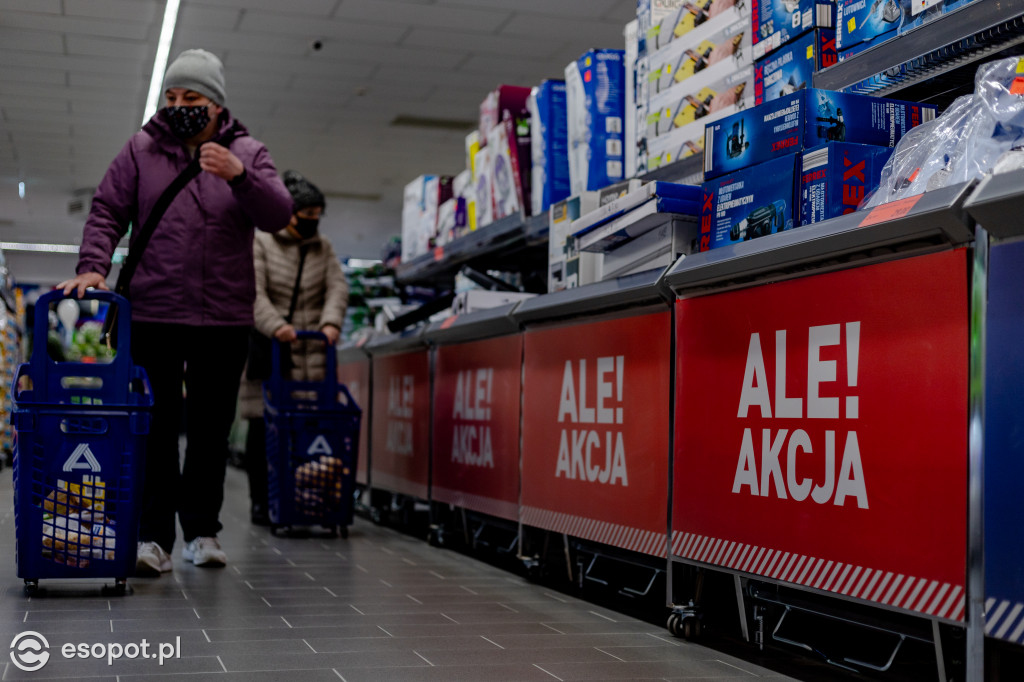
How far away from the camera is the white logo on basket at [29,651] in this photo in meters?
2.02

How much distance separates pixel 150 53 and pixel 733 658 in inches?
286

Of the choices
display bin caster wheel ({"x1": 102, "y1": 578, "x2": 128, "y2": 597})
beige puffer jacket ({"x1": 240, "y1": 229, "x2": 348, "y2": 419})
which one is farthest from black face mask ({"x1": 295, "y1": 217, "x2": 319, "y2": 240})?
display bin caster wheel ({"x1": 102, "y1": 578, "x2": 128, "y2": 597})

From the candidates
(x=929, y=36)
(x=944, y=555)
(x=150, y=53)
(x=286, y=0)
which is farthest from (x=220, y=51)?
(x=944, y=555)

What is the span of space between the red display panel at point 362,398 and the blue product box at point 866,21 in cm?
365

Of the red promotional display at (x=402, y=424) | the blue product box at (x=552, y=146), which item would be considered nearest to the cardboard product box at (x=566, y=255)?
the blue product box at (x=552, y=146)

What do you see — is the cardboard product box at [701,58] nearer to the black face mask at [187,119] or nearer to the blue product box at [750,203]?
the blue product box at [750,203]

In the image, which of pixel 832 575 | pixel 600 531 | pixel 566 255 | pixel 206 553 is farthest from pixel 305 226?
pixel 832 575

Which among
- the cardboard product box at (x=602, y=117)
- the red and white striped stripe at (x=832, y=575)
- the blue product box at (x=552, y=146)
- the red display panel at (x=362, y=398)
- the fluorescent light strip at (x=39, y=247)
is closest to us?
the red and white striped stripe at (x=832, y=575)

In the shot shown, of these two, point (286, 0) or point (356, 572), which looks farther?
point (286, 0)

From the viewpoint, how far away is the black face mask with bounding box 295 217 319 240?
16.2 ft

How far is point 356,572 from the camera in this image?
3.53 meters

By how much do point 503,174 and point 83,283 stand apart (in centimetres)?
197

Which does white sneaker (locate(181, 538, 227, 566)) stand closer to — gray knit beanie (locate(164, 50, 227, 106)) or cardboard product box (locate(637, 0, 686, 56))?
gray knit beanie (locate(164, 50, 227, 106))

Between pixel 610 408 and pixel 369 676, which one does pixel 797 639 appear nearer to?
pixel 610 408
